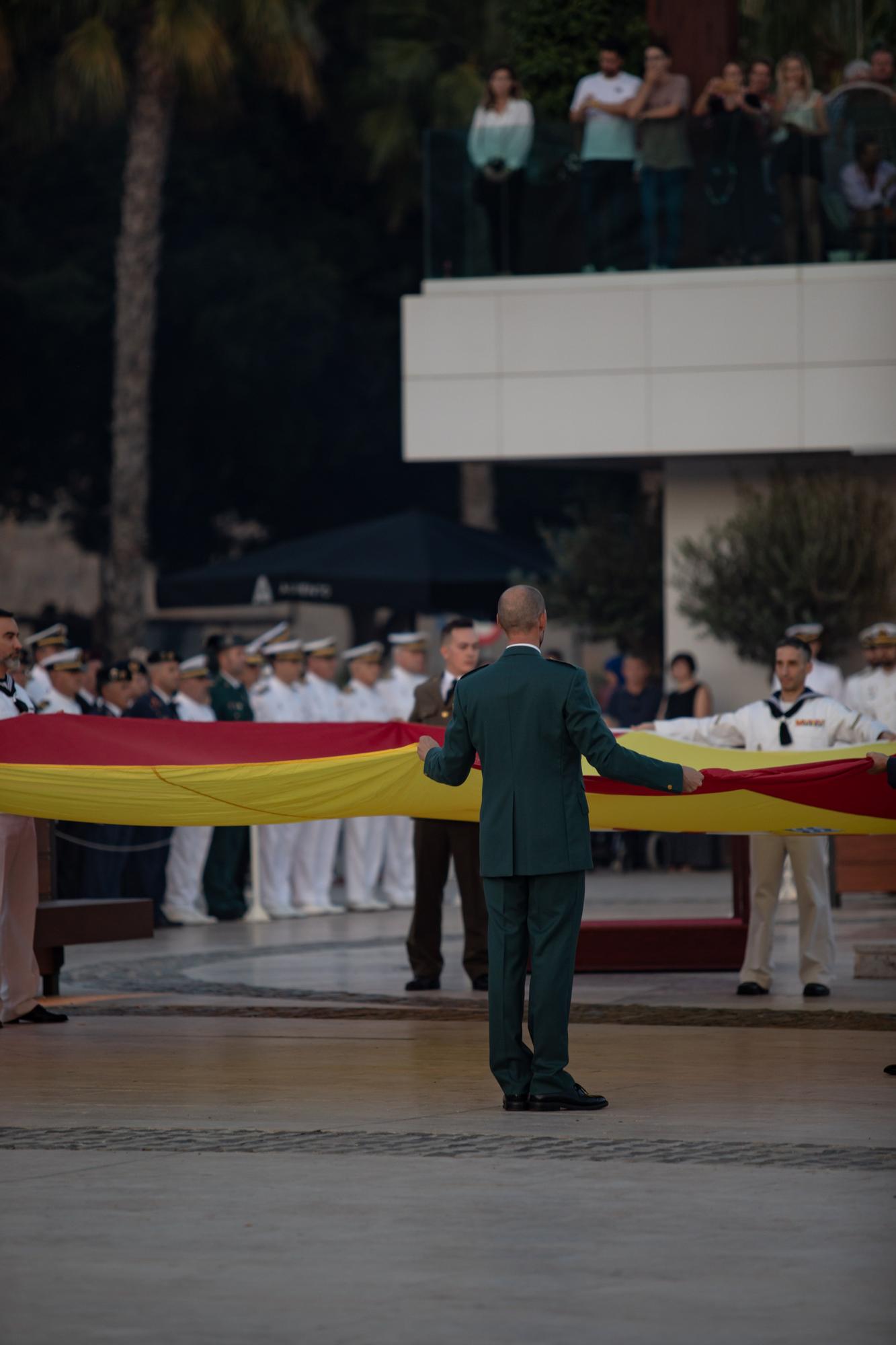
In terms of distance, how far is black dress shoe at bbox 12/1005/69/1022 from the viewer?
41.4 feet

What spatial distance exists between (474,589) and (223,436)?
59.7ft

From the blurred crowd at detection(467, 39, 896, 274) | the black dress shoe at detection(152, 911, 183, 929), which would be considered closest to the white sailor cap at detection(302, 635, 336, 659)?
the black dress shoe at detection(152, 911, 183, 929)

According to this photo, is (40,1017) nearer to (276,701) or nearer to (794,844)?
(794,844)

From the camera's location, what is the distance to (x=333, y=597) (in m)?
24.1

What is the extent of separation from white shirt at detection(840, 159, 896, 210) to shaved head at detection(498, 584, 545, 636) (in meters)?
14.0

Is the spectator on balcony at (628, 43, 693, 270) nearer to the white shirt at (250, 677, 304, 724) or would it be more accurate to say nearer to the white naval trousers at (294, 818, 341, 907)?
the white shirt at (250, 677, 304, 724)

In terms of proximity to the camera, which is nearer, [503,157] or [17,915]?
[17,915]

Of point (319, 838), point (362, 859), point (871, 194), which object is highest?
point (871, 194)

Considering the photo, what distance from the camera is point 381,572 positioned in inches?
954

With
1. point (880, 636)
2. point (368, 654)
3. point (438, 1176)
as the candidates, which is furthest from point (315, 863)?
point (438, 1176)

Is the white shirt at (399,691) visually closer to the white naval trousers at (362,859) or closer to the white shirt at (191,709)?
the white naval trousers at (362,859)

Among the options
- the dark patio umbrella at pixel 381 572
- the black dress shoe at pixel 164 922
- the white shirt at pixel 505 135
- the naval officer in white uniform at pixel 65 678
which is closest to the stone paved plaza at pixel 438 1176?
the naval officer in white uniform at pixel 65 678

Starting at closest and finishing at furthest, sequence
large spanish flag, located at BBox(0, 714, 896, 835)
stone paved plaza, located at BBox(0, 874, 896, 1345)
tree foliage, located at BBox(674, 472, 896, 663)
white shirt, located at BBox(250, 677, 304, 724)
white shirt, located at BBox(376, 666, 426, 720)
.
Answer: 1. stone paved plaza, located at BBox(0, 874, 896, 1345)
2. large spanish flag, located at BBox(0, 714, 896, 835)
3. white shirt, located at BBox(250, 677, 304, 724)
4. white shirt, located at BBox(376, 666, 426, 720)
5. tree foliage, located at BBox(674, 472, 896, 663)

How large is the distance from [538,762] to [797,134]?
1427 centimetres
